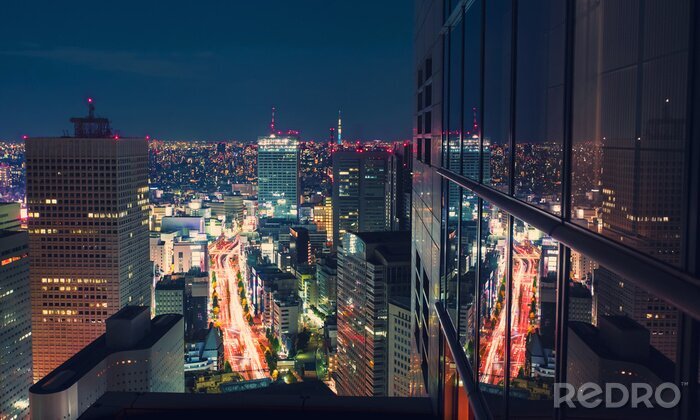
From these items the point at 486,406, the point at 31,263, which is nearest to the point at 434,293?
the point at 486,406

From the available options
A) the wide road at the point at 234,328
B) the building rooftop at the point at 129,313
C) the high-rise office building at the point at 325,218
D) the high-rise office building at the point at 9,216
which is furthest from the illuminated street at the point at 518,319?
the high-rise office building at the point at 325,218

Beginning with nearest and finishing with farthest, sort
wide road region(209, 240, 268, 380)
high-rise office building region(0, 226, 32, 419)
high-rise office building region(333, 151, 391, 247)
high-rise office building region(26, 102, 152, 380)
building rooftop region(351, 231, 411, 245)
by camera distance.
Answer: building rooftop region(351, 231, 411, 245), high-rise office building region(0, 226, 32, 419), wide road region(209, 240, 268, 380), high-rise office building region(26, 102, 152, 380), high-rise office building region(333, 151, 391, 247)

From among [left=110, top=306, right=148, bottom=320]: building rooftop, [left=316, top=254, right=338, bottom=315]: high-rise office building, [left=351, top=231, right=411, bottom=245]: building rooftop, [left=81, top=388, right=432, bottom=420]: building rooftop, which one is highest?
[left=81, top=388, right=432, bottom=420]: building rooftop

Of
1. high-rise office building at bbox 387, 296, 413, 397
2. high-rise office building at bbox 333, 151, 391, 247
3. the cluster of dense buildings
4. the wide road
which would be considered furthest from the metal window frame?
high-rise office building at bbox 333, 151, 391, 247

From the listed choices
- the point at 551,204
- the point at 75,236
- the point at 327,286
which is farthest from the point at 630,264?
the point at 327,286

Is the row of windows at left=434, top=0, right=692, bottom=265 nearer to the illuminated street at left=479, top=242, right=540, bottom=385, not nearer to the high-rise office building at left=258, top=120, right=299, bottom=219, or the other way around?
the illuminated street at left=479, top=242, right=540, bottom=385

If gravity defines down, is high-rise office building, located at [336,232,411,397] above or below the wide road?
above

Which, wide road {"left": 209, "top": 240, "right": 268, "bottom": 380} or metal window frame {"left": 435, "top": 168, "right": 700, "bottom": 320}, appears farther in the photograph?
wide road {"left": 209, "top": 240, "right": 268, "bottom": 380}
